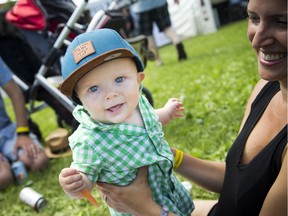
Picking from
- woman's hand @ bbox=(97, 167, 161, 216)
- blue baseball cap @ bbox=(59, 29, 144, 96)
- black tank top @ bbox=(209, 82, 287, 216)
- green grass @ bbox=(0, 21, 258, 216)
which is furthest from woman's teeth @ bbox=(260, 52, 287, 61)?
green grass @ bbox=(0, 21, 258, 216)

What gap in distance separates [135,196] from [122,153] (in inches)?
6.0

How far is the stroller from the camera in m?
2.97

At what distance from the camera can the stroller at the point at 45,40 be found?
297 centimetres

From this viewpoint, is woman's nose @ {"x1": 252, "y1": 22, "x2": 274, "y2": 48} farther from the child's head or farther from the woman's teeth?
the child's head

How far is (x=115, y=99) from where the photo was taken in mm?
1207

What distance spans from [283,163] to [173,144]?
6.82 ft

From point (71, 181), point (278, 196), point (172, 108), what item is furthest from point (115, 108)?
point (278, 196)

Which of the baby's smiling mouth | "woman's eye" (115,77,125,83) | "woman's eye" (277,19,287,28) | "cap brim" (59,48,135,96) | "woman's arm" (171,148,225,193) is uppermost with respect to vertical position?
"woman's eye" (277,19,287,28)

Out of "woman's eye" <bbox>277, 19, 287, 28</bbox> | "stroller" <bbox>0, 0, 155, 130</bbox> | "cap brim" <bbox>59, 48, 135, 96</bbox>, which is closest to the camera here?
"woman's eye" <bbox>277, 19, 287, 28</bbox>

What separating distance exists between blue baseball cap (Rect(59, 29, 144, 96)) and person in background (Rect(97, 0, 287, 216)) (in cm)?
38

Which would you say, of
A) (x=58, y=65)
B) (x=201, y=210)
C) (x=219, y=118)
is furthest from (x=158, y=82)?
(x=201, y=210)

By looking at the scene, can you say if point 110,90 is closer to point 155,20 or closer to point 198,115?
point 198,115

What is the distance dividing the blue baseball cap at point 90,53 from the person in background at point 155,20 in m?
5.49

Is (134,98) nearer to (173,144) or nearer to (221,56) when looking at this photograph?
(173,144)
